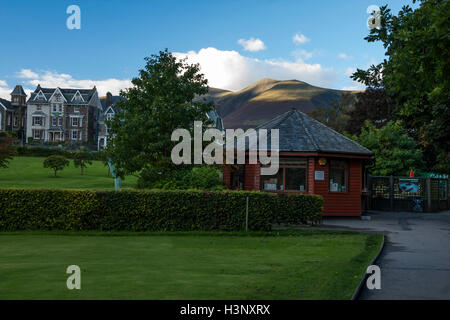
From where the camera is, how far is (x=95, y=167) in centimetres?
5469

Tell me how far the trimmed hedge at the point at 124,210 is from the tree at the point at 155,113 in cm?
484

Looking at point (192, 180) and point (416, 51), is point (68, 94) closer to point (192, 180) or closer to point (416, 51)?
point (192, 180)

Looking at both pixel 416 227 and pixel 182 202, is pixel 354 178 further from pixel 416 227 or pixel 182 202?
pixel 182 202

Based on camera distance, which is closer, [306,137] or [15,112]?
[306,137]

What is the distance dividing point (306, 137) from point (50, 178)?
28452mm

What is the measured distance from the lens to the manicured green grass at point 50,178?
122 ft

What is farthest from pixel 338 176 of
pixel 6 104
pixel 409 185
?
pixel 6 104

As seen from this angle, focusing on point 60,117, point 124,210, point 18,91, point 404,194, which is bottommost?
point 124,210

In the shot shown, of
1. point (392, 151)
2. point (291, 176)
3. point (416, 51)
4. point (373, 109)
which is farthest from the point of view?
point (373, 109)

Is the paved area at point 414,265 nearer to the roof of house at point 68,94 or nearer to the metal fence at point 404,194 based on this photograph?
the metal fence at point 404,194

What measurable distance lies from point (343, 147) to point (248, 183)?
5609mm

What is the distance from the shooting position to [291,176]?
76.6 feet

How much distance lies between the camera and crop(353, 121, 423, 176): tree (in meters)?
35.6
